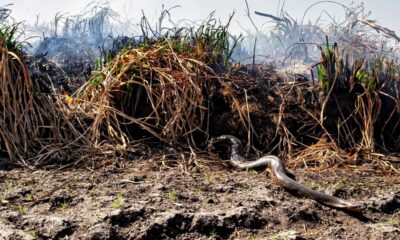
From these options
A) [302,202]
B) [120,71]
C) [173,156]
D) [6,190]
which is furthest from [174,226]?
[120,71]

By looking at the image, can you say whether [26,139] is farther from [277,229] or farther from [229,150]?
[277,229]

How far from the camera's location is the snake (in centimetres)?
342

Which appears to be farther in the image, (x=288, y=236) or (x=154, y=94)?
(x=154, y=94)

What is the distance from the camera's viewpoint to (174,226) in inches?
116

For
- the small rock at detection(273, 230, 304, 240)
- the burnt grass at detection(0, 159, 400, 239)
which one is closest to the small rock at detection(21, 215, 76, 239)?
the burnt grass at detection(0, 159, 400, 239)

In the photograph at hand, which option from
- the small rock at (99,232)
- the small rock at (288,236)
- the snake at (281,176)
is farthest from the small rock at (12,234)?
the snake at (281,176)

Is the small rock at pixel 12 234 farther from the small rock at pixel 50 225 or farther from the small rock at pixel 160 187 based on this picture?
the small rock at pixel 160 187

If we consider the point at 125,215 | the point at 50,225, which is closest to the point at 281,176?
the point at 125,215

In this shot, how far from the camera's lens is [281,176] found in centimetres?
385

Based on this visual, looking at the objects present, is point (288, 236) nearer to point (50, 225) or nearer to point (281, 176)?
point (281, 176)

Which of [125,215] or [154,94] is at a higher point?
[154,94]

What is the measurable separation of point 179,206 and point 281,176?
973 mm

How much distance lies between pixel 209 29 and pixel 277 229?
3.24 meters

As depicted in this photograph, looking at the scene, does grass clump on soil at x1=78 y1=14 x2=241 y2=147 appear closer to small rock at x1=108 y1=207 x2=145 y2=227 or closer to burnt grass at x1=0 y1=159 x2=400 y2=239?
burnt grass at x1=0 y1=159 x2=400 y2=239
